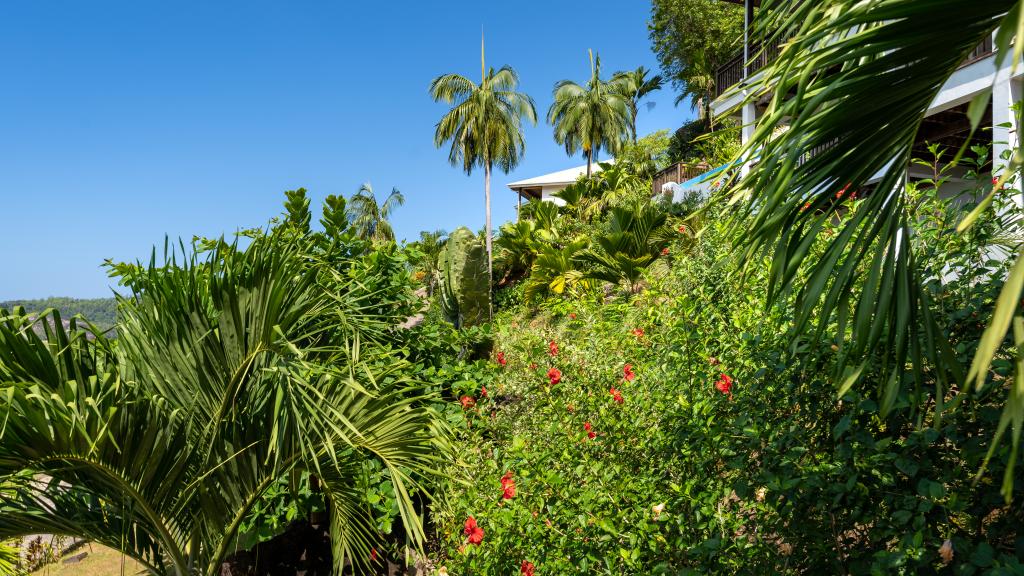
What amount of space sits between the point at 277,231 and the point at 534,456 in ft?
6.17

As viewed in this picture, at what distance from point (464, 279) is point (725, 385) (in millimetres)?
10883

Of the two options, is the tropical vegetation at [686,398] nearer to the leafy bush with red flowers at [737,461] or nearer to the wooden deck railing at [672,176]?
the leafy bush with red flowers at [737,461]

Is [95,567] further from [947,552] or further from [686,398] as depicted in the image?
[947,552]

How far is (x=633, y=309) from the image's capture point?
20.7 feet

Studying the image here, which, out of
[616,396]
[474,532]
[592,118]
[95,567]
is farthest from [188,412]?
[592,118]

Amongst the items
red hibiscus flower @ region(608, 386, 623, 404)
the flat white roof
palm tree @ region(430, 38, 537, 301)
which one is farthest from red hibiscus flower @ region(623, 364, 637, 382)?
the flat white roof

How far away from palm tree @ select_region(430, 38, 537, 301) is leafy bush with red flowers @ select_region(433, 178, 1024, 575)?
2111cm

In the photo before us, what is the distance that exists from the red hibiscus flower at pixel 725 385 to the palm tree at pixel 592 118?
29121mm

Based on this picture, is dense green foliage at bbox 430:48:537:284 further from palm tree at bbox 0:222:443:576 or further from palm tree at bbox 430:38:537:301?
palm tree at bbox 0:222:443:576

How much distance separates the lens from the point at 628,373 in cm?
383

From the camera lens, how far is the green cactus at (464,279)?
44.8 feet

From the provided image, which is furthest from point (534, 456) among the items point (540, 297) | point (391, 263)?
point (540, 297)

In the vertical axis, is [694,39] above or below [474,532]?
above

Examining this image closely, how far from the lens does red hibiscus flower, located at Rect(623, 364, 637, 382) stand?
3.79 m
